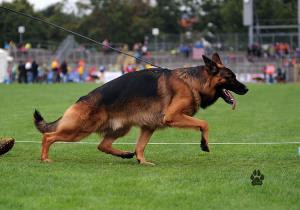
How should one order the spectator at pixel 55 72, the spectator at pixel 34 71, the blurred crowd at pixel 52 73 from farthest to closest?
the spectator at pixel 55 72, the blurred crowd at pixel 52 73, the spectator at pixel 34 71

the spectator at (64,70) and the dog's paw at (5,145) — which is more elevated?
the dog's paw at (5,145)

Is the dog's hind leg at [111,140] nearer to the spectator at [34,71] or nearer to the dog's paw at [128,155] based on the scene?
the dog's paw at [128,155]

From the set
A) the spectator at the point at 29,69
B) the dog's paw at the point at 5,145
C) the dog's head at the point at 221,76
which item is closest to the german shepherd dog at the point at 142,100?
the dog's head at the point at 221,76

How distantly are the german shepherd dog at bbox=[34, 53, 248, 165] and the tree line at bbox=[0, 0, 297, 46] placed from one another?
55800 millimetres

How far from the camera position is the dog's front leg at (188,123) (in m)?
9.91

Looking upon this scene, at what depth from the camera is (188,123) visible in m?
9.95

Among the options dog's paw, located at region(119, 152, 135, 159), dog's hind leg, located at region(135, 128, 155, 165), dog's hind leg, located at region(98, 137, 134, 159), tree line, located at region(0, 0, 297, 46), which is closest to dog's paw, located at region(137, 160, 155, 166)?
dog's hind leg, located at region(135, 128, 155, 165)

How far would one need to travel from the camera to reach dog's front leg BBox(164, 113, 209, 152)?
32.5 feet

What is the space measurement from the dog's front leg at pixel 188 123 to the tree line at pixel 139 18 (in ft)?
185

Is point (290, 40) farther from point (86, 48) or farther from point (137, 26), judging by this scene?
point (137, 26)

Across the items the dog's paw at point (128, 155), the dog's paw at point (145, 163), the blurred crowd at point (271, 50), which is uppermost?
the dog's paw at point (128, 155)

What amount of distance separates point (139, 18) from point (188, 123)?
73018 millimetres

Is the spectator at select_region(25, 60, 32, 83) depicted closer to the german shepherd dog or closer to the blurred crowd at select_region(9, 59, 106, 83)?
the blurred crowd at select_region(9, 59, 106, 83)

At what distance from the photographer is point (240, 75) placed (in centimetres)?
5100
